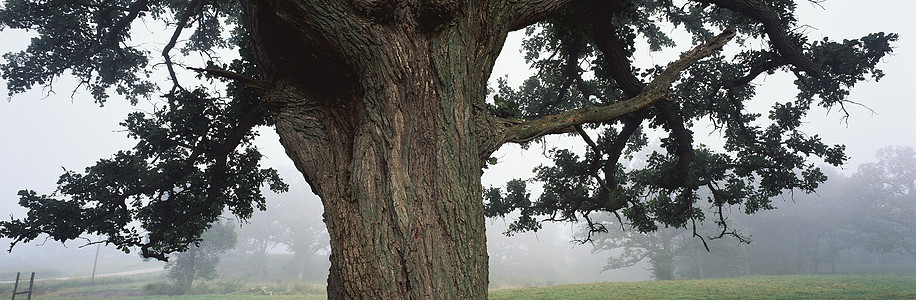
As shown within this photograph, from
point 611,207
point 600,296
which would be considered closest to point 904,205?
point 600,296

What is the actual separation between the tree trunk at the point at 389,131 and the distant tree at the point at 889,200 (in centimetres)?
5753

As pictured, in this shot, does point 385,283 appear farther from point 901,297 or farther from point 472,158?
point 901,297

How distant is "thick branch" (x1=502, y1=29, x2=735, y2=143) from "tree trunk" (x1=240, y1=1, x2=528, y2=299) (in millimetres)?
559

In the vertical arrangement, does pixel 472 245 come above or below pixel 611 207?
below

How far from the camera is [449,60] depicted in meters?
2.85

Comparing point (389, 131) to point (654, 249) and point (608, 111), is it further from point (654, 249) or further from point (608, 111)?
point (654, 249)

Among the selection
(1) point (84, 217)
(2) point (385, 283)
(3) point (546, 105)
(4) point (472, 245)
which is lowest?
(2) point (385, 283)

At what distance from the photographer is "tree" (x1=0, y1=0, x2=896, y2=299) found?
2.49 m

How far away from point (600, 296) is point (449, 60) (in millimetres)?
14305

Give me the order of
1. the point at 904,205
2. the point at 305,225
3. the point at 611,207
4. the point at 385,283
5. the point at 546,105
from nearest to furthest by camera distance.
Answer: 1. the point at 385,283
2. the point at 611,207
3. the point at 546,105
4. the point at 904,205
5. the point at 305,225

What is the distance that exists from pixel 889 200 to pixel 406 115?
71.7 metres

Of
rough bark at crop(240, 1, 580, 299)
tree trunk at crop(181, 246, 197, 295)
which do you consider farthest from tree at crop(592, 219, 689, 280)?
rough bark at crop(240, 1, 580, 299)

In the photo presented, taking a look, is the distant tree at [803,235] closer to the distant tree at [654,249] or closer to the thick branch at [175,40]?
the distant tree at [654,249]

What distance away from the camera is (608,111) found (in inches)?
156
